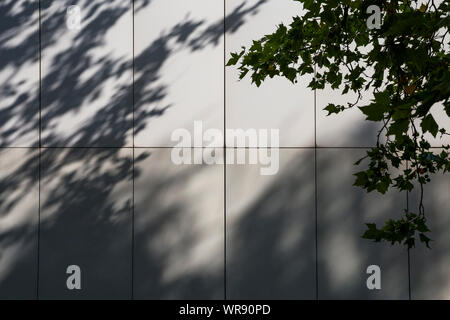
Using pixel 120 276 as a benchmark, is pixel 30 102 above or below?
above

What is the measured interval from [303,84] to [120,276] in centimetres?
375

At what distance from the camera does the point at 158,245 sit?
7.98 metres

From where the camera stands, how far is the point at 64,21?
26.7ft

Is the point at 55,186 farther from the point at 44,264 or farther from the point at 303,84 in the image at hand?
the point at 303,84

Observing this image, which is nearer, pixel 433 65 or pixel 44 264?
pixel 433 65

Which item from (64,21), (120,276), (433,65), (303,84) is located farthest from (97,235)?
(433,65)

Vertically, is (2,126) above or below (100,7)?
below

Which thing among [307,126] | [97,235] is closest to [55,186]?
[97,235]

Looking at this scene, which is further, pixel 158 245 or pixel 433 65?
pixel 158 245
